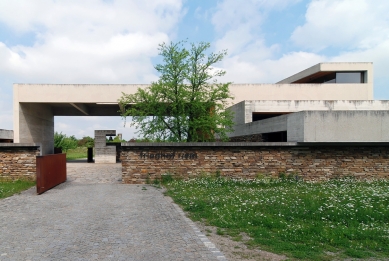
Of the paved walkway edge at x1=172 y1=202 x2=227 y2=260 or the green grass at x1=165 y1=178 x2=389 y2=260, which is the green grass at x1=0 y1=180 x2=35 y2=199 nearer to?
the green grass at x1=165 y1=178 x2=389 y2=260

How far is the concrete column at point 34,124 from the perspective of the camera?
23703 mm

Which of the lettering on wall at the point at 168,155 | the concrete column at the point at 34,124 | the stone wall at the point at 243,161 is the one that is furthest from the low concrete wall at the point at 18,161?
the concrete column at the point at 34,124

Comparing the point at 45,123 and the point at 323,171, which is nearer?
the point at 323,171

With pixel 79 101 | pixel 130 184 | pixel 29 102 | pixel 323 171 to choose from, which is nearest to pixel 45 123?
pixel 29 102

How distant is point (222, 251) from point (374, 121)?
11.1 meters

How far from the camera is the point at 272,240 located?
5.66 m

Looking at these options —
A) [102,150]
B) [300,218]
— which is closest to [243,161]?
[300,218]

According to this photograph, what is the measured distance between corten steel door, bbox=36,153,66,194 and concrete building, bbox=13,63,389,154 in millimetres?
10307

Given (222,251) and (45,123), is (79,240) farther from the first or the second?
(45,123)

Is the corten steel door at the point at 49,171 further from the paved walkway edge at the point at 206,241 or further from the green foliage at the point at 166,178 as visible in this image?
the paved walkway edge at the point at 206,241

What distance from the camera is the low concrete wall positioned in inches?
527

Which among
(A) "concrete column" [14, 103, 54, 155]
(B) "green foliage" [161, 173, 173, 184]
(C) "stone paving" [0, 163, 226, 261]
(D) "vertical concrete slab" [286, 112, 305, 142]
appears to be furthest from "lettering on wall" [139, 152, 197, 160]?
(A) "concrete column" [14, 103, 54, 155]

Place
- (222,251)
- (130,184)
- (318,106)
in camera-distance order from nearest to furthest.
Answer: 1. (222,251)
2. (130,184)
3. (318,106)

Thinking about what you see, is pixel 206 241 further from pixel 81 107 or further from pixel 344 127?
pixel 81 107
